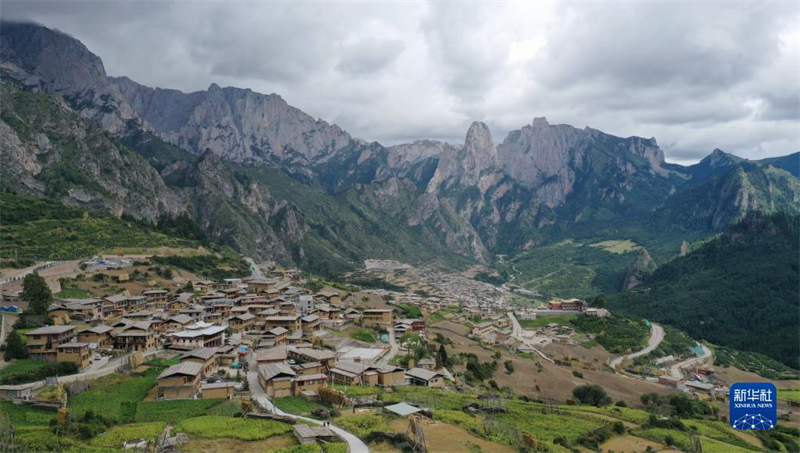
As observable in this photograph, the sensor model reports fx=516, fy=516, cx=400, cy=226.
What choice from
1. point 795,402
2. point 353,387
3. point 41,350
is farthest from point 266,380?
point 795,402

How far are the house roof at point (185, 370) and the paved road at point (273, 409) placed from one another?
4.73 m

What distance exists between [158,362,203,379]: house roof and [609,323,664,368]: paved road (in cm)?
6739

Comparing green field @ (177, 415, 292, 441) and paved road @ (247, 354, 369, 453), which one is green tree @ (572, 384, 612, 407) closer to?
paved road @ (247, 354, 369, 453)

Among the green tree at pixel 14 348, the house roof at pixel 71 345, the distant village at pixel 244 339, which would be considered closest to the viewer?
the distant village at pixel 244 339

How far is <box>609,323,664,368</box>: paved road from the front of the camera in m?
88.0

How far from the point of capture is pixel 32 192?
438 ft

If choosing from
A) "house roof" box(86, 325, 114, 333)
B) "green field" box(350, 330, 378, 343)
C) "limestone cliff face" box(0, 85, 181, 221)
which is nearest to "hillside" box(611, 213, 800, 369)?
"green field" box(350, 330, 378, 343)

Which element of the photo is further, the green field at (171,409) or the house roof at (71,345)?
the house roof at (71,345)

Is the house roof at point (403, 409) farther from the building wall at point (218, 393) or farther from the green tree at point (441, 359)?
the green tree at point (441, 359)

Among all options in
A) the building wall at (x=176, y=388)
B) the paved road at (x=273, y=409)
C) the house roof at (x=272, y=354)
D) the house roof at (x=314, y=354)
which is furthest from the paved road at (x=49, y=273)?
the house roof at (x=314, y=354)

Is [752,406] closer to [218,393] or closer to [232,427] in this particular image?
[232,427]

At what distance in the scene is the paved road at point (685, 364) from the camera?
3248 inches

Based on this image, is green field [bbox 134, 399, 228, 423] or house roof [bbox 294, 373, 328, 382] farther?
house roof [bbox 294, 373, 328, 382]

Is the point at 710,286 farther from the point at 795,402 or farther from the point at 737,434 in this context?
the point at 737,434
